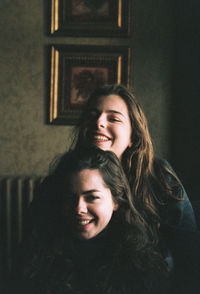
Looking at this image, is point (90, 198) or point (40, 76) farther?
point (40, 76)

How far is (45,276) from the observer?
0.79 meters

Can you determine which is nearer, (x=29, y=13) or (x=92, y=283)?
(x=92, y=283)

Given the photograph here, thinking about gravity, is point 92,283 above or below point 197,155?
below

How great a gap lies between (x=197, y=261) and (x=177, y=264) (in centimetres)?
6

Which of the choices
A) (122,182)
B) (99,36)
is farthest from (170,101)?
(122,182)

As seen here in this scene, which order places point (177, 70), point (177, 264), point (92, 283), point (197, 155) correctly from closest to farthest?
point (92, 283) < point (177, 264) < point (197, 155) < point (177, 70)

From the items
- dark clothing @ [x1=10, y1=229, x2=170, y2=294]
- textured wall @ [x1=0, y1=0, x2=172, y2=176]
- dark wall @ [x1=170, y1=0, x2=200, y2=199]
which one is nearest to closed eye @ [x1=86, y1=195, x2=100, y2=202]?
dark clothing @ [x1=10, y1=229, x2=170, y2=294]

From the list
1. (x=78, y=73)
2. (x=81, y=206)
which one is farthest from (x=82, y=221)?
(x=78, y=73)

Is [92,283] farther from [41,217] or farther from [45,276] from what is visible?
[41,217]

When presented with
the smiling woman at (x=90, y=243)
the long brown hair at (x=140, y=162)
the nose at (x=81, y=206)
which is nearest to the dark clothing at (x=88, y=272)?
the smiling woman at (x=90, y=243)

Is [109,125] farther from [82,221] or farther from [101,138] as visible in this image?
[82,221]

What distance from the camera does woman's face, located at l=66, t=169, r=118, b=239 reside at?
2.44 ft

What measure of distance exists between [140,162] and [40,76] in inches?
50.3

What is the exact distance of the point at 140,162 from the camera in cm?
112
